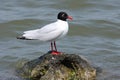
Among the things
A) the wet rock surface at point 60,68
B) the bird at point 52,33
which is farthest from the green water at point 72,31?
the bird at point 52,33

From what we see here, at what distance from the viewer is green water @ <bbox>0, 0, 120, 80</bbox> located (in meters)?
11.1

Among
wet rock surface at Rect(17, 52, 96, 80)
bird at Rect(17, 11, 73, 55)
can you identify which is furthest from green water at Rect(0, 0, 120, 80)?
bird at Rect(17, 11, 73, 55)

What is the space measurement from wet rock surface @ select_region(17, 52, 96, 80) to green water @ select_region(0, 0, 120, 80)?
1.71 feet

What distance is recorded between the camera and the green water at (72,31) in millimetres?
11140

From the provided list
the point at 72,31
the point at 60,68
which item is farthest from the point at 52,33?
the point at 72,31

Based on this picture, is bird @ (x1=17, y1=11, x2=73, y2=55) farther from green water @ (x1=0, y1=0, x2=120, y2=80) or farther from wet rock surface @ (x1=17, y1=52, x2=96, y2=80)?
green water @ (x1=0, y1=0, x2=120, y2=80)

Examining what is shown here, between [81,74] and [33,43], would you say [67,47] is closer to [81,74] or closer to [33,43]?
[33,43]

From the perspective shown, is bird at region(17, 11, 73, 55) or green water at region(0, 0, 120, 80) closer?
bird at region(17, 11, 73, 55)

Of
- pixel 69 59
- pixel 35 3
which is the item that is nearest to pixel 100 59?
pixel 69 59

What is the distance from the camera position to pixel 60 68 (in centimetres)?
917

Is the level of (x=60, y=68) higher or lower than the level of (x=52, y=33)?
lower

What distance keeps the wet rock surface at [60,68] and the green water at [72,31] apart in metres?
0.52

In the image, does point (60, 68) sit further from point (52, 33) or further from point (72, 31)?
point (72, 31)

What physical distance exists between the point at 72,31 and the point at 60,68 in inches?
187
